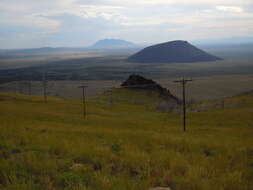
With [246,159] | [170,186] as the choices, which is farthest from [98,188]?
[246,159]

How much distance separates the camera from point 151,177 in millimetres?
5848

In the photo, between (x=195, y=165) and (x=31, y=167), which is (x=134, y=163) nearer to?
(x=195, y=165)

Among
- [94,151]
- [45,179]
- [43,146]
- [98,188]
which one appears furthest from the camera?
[43,146]

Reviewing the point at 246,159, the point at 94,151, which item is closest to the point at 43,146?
the point at 94,151

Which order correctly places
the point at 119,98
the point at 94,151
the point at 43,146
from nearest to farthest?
the point at 94,151
the point at 43,146
the point at 119,98

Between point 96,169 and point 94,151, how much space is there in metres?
1.19

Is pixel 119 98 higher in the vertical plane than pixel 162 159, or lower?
lower

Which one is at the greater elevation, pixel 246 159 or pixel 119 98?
pixel 246 159

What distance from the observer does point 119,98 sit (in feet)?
239

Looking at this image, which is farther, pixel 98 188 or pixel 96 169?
pixel 96 169

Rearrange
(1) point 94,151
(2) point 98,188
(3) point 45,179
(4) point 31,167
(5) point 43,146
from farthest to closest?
(5) point 43,146 → (1) point 94,151 → (4) point 31,167 → (3) point 45,179 → (2) point 98,188

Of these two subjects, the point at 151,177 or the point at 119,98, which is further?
the point at 119,98

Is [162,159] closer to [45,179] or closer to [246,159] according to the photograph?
[246,159]

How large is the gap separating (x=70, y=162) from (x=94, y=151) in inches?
43.2
